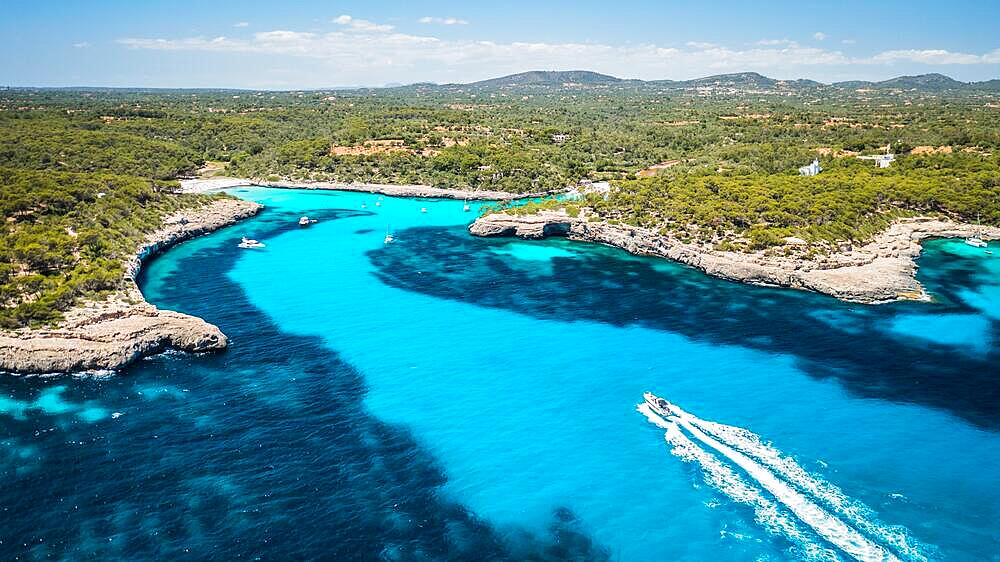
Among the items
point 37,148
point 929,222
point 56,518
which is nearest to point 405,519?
point 56,518

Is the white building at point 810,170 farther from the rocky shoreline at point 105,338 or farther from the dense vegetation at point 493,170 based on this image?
the rocky shoreline at point 105,338

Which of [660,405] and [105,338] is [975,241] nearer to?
[660,405]

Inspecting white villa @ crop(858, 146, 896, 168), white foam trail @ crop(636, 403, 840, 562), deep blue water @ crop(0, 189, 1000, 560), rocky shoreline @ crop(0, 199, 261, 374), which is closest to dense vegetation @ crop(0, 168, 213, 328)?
rocky shoreline @ crop(0, 199, 261, 374)

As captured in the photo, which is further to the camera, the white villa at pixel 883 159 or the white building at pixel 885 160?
the white villa at pixel 883 159

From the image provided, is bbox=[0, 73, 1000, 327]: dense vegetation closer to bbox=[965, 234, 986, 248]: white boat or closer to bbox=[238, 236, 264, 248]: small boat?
bbox=[965, 234, 986, 248]: white boat

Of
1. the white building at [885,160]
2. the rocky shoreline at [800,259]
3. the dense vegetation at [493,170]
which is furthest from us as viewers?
the white building at [885,160]

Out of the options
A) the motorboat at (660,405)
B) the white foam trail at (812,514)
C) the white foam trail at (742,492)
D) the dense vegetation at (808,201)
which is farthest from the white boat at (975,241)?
the white foam trail at (812,514)

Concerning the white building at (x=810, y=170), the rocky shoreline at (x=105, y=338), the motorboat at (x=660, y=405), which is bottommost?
the motorboat at (x=660, y=405)

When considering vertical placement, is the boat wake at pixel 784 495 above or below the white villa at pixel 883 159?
below
